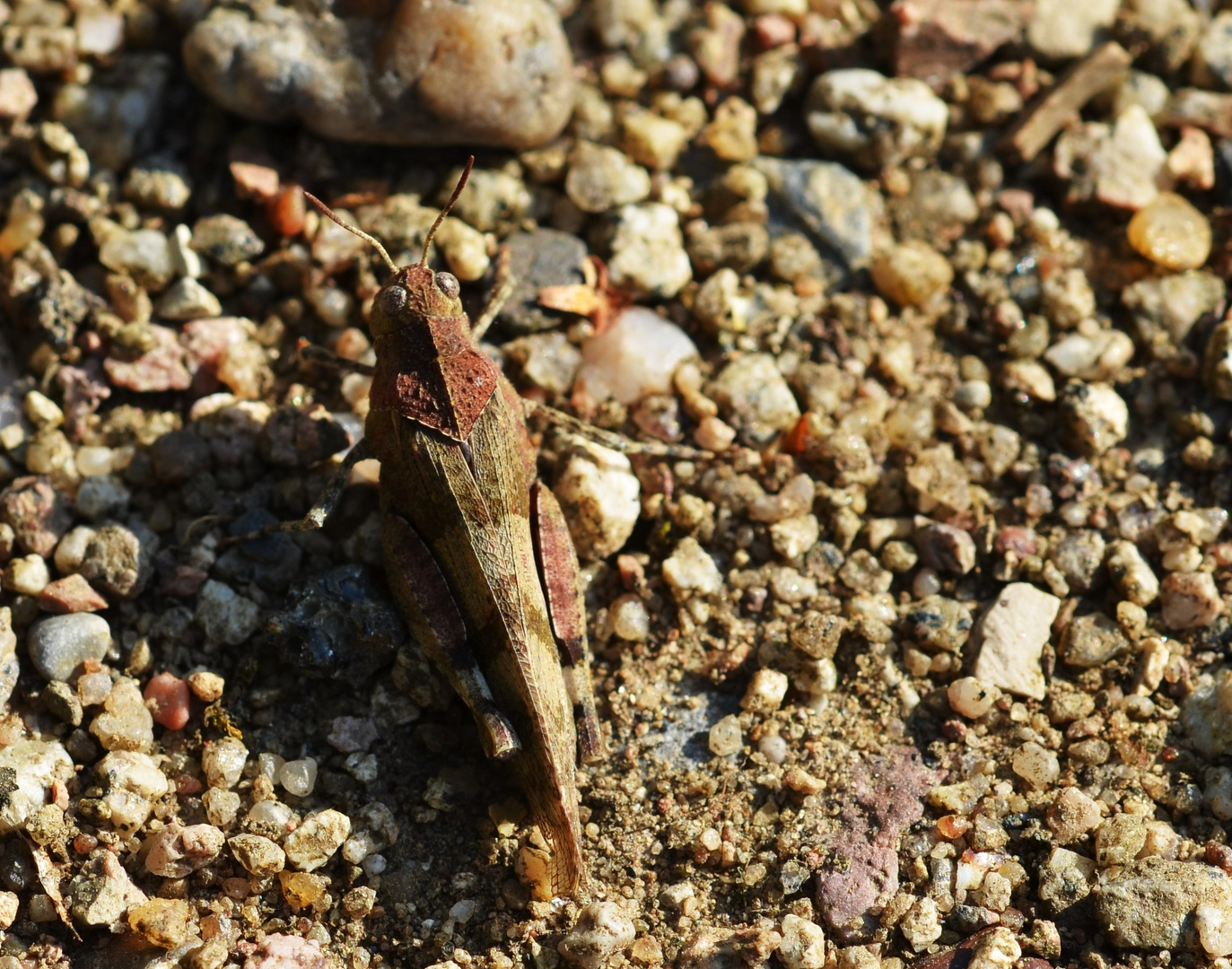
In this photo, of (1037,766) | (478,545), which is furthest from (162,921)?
(1037,766)

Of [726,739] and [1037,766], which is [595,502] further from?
[1037,766]

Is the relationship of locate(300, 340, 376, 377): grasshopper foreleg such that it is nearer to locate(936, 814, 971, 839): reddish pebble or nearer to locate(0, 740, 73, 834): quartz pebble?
locate(0, 740, 73, 834): quartz pebble

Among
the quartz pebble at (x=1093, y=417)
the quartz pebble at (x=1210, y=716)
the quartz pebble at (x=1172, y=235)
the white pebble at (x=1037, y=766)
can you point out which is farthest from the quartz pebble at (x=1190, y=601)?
the quartz pebble at (x=1172, y=235)

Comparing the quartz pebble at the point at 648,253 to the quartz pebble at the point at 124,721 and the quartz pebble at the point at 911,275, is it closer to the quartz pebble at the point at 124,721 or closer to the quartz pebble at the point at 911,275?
the quartz pebble at the point at 911,275

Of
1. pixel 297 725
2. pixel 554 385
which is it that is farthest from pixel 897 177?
pixel 297 725

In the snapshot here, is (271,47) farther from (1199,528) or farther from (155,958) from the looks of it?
(1199,528)

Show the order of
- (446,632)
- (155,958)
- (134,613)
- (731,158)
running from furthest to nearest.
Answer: (731,158) < (134,613) < (446,632) < (155,958)

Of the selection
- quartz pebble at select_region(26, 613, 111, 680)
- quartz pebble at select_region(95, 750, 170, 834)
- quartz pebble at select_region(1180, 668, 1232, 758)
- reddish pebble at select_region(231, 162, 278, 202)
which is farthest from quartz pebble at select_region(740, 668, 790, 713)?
reddish pebble at select_region(231, 162, 278, 202)
